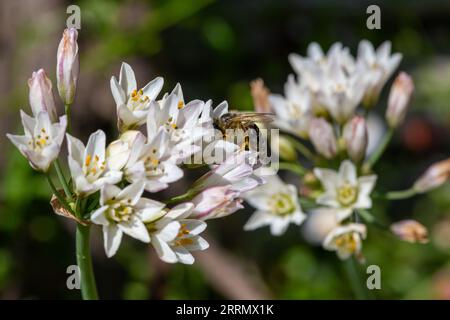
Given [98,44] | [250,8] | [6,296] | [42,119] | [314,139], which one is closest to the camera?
[42,119]

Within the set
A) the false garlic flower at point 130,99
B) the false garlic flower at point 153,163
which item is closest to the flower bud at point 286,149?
the false garlic flower at point 130,99

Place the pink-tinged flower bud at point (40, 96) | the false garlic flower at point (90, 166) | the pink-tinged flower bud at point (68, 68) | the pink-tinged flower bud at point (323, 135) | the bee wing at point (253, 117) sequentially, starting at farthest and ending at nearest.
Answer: the pink-tinged flower bud at point (323, 135) → the bee wing at point (253, 117) → the pink-tinged flower bud at point (68, 68) → the pink-tinged flower bud at point (40, 96) → the false garlic flower at point (90, 166)

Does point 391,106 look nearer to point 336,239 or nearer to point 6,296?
point 336,239

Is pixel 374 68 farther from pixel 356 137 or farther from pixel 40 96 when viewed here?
pixel 40 96

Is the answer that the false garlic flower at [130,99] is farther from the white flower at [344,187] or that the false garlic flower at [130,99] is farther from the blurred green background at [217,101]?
the blurred green background at [217,101]

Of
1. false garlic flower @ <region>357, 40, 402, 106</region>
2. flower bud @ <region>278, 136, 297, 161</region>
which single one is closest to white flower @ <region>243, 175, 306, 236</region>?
flower bud @ <region>278, 136, 297, 161</region>

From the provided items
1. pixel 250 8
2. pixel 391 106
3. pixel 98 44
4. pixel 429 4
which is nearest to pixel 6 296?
pixel 98 44
